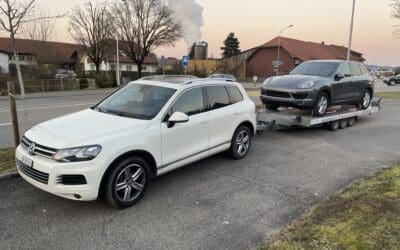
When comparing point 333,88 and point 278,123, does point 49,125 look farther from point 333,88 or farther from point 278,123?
point 333,88

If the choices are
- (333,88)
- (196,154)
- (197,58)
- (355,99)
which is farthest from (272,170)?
(197,58)

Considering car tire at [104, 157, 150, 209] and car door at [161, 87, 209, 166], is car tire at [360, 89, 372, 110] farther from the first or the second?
car tire at [104, 157, 150, 209]

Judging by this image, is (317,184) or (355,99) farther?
(355,99)

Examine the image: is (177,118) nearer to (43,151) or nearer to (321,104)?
(43,151)

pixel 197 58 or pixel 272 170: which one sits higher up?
pixel 197 58

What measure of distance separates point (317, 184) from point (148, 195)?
278 cm

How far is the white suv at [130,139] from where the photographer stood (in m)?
3.99

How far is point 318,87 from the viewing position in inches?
355

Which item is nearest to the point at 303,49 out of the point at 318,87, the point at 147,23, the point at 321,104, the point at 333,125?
the point at 147,23

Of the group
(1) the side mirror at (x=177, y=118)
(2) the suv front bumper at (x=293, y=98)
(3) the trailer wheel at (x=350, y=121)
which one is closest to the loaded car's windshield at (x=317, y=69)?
(2) the suv front bumper at (x=293, y=98)

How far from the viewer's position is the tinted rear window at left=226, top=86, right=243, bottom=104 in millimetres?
6508

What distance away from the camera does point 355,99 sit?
1082 centimetres

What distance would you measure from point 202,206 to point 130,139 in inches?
53.1

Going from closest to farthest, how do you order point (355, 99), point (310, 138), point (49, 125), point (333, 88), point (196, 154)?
1. point (49, 125)
2. point (196, 154)
3. point (310, 138)
4. point (333, 88)
5. point (355, 99)
